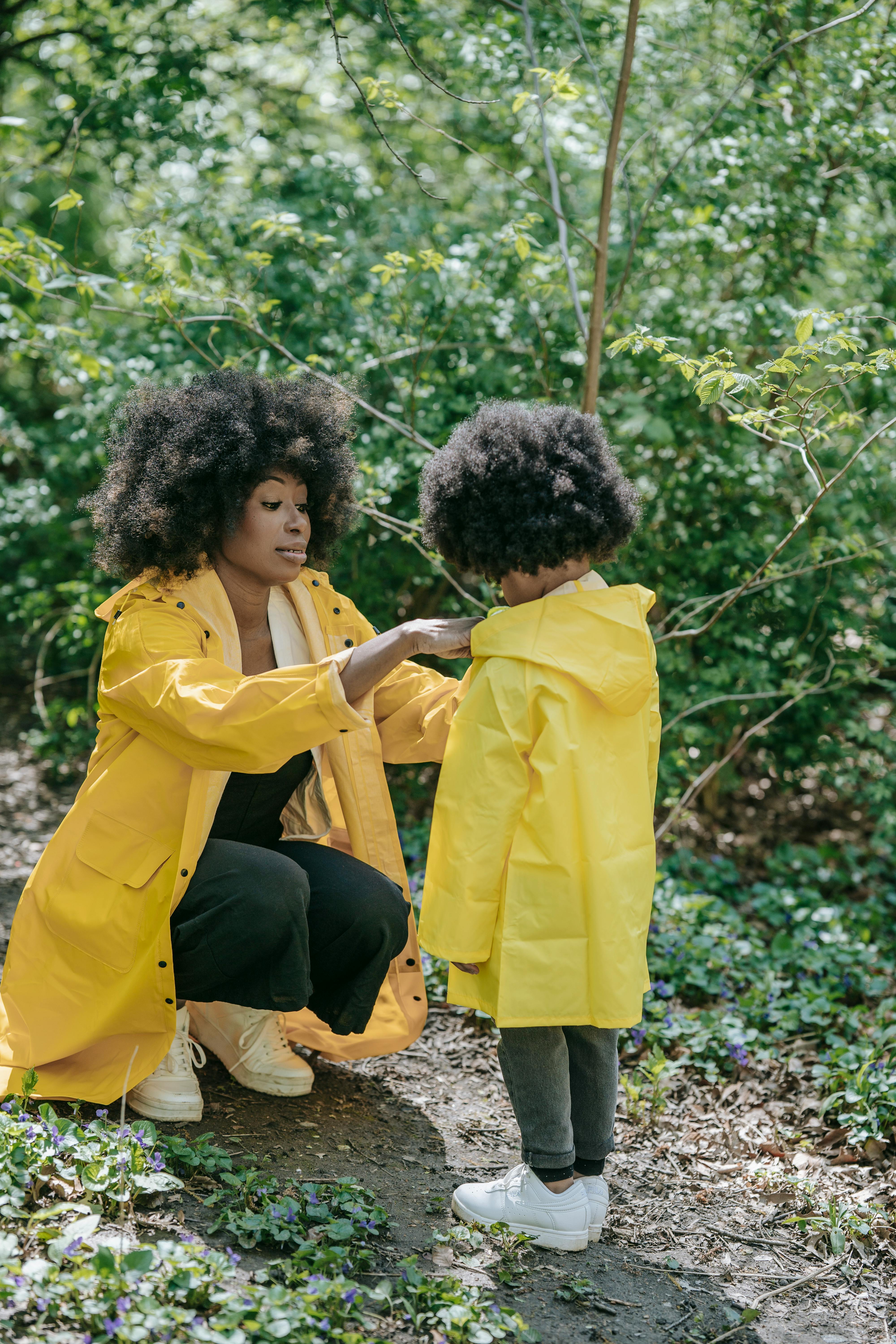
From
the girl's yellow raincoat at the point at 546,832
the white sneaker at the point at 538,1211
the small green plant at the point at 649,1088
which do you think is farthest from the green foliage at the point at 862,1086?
the girl's yellow raincoat at the point at 546,832

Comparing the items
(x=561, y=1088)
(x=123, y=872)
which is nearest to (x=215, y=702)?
(x=123, y=872)

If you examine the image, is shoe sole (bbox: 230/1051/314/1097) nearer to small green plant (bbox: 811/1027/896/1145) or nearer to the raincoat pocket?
Answer: the raincoat pocket

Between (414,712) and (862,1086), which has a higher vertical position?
(414,712)

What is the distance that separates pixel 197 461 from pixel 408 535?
989mm

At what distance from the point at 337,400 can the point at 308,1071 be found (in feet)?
5.33

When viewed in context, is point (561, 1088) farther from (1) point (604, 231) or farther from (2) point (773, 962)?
(1) point (604, 231)

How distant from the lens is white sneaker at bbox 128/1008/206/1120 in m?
2.29

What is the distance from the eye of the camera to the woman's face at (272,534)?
7.82 feet

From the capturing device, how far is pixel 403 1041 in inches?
102

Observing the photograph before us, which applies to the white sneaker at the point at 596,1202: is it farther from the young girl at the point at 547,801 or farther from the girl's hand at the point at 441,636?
the girl's hand at the point at 441,636

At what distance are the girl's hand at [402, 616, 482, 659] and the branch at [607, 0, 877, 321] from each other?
5.01ft

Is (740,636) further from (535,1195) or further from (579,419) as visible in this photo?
(535,1195)

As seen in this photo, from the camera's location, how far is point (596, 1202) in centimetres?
210

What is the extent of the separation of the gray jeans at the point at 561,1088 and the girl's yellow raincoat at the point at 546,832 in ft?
0.31
